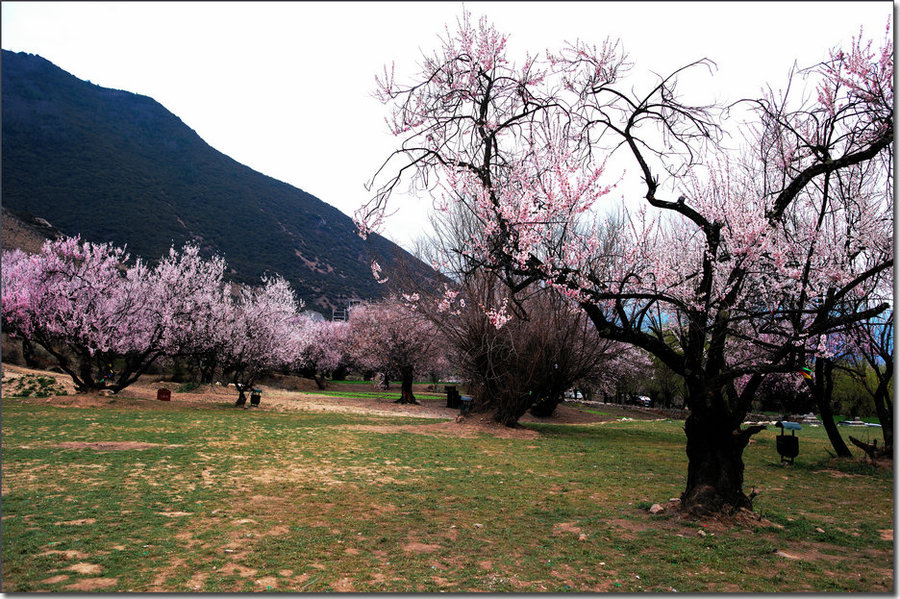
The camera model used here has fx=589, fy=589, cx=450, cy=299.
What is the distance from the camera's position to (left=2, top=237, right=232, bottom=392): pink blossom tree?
20672 mm

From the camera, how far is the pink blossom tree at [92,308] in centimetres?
2067

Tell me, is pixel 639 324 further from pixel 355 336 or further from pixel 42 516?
pixel 355 336

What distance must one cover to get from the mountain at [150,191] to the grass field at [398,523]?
4690 centimetres

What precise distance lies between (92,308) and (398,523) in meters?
19.4

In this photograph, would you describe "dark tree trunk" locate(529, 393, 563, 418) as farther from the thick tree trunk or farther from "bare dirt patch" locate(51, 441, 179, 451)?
"bare dirt patch" locate(51, 441, 179, 451)

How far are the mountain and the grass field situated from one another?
4690cm

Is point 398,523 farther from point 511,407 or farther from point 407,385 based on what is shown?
point 407,385

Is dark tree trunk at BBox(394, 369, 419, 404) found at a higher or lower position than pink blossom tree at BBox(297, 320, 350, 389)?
lower

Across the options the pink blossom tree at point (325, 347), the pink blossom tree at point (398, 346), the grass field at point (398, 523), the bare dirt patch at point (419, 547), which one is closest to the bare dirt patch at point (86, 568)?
the grass field at point (398, 523)

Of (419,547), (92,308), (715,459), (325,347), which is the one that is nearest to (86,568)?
(419,547)

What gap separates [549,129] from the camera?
24.3ft

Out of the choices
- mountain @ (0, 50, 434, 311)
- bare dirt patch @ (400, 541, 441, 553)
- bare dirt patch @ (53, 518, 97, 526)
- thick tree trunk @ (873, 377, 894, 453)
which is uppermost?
mountain @ (0, 50, 434, 311)

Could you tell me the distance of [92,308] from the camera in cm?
2142

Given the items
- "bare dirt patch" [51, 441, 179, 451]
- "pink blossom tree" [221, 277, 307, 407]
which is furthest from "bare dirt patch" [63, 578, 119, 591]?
"pink blossom tree" [221, 277, 307, 407]
